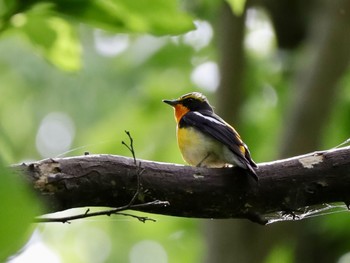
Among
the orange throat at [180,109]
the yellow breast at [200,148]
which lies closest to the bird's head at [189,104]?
the orange throat at [180,109]

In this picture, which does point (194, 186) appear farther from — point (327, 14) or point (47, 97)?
point (47, 97)

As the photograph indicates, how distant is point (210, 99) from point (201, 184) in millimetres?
4750

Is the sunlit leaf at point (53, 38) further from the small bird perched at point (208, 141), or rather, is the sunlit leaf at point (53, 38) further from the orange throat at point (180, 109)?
the orange throat at point (180, 109)

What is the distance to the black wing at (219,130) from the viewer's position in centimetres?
307

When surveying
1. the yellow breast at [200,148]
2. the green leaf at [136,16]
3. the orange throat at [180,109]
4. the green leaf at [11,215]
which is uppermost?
the green leaf at [136,16]

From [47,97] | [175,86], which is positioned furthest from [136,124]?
[47,97]

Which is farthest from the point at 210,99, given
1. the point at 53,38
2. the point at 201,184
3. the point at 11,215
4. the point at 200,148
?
the point at 11,215

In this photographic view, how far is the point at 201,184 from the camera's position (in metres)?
2.28

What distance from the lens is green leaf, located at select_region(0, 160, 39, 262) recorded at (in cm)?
47

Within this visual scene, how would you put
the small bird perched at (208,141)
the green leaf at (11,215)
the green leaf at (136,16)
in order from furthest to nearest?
the small bird perched at (208,141), the green leaf at (136,16), the green leaf at (11,215)

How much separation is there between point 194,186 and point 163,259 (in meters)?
7.54

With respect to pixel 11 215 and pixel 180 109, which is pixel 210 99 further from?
pixel 11 215

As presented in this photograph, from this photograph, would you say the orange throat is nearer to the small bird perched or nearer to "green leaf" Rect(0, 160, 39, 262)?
the small bird perched

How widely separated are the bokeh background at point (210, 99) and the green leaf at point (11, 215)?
11.2 ft
